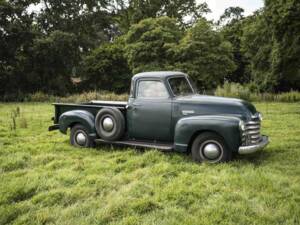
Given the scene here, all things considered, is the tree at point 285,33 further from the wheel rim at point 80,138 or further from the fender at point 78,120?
the wheel rim at point 80,138

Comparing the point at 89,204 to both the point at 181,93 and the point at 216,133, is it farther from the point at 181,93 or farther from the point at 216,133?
the point at 181,93

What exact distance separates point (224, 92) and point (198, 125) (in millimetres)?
13312

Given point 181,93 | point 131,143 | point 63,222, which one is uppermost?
point 181,93

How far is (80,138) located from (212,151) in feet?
10.4

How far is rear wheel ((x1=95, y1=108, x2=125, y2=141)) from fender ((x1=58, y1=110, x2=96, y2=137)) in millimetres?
257

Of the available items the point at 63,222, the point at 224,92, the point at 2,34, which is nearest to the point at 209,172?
the point at 63,222

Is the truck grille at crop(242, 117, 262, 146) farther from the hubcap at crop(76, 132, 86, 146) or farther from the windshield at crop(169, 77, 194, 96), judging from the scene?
the hubcap at crop(76, 132, 86, 146)

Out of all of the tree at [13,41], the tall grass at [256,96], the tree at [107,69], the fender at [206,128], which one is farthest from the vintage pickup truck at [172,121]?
the tree at [107,69]

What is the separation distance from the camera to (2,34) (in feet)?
78.3

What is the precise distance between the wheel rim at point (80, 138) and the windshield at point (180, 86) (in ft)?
7.65

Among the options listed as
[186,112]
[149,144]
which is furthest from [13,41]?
[186,112]

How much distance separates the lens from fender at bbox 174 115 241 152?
5.70 m

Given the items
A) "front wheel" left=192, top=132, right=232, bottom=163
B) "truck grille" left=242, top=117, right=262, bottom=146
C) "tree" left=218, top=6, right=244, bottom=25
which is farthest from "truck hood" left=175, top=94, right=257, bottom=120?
"tree" left=218, top=6, right=244, bottom=25

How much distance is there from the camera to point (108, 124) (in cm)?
696
